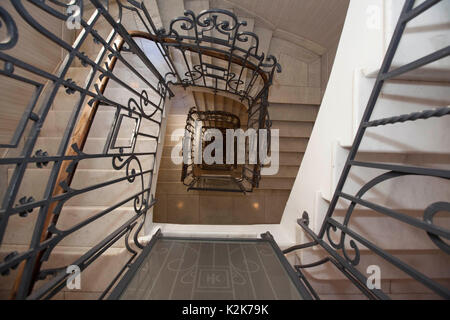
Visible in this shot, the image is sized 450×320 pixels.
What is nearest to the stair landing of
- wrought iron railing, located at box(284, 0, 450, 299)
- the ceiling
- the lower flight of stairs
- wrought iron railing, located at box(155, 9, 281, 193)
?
wrought iron railing, located at box(284, 0, 450, 299)

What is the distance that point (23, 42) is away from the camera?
1.63m

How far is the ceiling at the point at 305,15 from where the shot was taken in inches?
87.6

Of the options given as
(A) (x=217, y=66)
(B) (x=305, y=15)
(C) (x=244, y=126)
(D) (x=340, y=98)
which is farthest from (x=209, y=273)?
(C) (x=244, y=126)

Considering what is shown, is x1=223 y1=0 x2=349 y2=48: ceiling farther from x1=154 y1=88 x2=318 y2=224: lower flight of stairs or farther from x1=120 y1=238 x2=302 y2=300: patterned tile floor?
x1=120 y1=238 x2=302 y2=300: patterned tile floor

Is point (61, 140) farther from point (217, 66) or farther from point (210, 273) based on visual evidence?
point (217, 66)

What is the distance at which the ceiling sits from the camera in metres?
2.22

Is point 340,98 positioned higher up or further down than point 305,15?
further down

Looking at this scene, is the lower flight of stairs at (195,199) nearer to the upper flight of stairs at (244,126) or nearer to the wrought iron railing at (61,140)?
the upper flight of stairs at (244,126)

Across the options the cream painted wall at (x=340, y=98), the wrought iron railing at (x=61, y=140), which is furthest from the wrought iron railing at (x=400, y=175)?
the wrought iron railing at (x=61, y=140)

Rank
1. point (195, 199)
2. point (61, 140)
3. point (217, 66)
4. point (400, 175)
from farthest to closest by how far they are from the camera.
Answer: point (195, 199) → point (217, 66) → point (61, 140) → point (400, 175)

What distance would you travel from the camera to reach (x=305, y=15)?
2.40 metres
